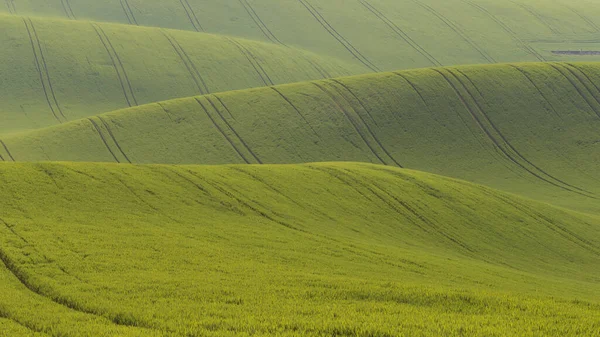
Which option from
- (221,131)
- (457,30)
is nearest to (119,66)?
(221,131)

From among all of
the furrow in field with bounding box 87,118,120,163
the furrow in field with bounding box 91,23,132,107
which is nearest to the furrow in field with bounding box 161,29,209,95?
the furrow in field with bounding box 91,23,132,107

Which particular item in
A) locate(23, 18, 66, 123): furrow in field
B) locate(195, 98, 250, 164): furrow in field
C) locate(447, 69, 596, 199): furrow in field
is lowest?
locate(23, 18, 66, 123): furrow in field

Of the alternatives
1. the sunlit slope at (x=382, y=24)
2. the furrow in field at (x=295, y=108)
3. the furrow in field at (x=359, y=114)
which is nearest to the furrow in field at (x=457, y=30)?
the sunlit slope at (x=382, y=24)

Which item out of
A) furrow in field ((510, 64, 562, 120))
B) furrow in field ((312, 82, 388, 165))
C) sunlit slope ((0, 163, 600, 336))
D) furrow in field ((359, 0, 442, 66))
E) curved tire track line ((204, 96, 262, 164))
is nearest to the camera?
sunlit slope ((0, 163, 600, 336))

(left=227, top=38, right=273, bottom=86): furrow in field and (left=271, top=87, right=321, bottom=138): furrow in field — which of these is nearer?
(left=271, top=87, right=321, bottom=138): furrow in field

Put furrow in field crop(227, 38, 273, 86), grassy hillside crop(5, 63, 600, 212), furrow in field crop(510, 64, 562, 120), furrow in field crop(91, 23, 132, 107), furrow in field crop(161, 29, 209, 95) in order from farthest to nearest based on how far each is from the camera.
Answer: furrow in field crop(227, 38, 273, 86) → furrow in field crop(161, 29, 209, 95) → furrow in field crop(91, 23, 132, 107) → furrow in field crop(510, 64, 562, 120) → grassy hillside crop(5, 63, 600, 212)

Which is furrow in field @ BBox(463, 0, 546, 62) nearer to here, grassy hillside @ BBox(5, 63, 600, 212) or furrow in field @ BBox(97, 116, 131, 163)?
grassy hillside @ BBox(5, 63, 600, 212)

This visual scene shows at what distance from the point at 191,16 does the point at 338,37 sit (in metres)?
41.4

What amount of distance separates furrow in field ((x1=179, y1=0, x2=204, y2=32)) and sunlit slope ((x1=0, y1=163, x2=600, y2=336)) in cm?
12208

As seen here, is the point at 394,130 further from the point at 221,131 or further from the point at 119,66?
the point at 119,66

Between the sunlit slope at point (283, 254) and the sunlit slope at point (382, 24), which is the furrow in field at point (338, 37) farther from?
the sunlit slope at point (283, 254)

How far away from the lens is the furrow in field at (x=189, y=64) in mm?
131250

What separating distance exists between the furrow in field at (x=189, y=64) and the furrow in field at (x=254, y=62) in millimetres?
12698

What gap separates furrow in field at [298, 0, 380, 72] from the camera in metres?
156
